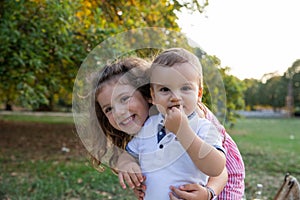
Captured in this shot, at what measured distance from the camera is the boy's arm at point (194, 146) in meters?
1.13

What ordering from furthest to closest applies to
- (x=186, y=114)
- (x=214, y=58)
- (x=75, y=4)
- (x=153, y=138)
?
(x=75, y=4) → (x=214, y=58) → (x=153, y=138) → (x=186, y=114)

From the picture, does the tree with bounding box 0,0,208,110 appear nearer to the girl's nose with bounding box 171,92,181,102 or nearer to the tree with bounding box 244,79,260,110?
the tree with bounding box 244,79,260,110

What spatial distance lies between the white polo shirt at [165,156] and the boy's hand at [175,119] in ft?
0.24

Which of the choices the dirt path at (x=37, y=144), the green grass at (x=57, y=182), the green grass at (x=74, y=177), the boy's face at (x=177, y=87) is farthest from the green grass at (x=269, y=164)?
the boy's face at (x=177, y=87)

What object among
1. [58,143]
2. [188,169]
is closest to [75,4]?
[188,169]

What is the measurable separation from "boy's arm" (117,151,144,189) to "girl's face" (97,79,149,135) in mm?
87

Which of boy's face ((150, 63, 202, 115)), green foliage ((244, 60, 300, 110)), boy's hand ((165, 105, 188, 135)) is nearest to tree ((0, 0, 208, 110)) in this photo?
boy's face ((150, 63, 202, 115))

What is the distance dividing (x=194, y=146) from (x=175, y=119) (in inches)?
3.9

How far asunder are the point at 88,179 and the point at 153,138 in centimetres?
450

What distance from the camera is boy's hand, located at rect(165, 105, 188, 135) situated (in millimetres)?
1123

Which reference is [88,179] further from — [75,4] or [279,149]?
[279,149]

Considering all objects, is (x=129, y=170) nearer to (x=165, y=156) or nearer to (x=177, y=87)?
(x=165, y=156)

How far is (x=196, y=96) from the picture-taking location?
120 cm

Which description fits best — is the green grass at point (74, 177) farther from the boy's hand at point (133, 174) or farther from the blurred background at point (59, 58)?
the boy's hand at point (133, 174)
